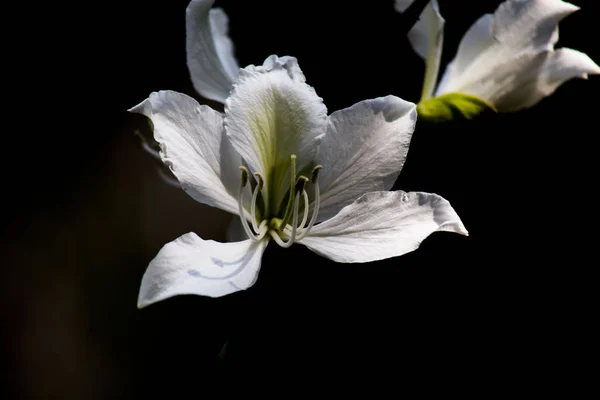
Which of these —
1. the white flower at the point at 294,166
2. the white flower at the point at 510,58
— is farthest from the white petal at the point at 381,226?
the white flower at the point at 510,58

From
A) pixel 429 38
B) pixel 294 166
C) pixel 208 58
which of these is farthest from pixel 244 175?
pixel 429 38

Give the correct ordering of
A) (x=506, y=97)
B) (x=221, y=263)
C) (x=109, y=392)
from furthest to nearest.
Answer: (x=109, y=392)
(x=506, y=97)
(x=221, y=263)

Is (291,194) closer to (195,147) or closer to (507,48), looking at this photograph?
(195,147)

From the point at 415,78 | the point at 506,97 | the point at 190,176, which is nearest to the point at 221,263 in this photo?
the point at 190,176

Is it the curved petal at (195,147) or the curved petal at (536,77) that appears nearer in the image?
the curved petal at (195,147)

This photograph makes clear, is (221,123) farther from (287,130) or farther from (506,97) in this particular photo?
(506,97)

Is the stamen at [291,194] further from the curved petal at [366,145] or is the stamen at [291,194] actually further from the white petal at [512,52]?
the white petal at [512,52]

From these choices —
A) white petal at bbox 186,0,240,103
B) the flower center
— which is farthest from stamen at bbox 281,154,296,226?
white petal at bbox 186,0,240,103
